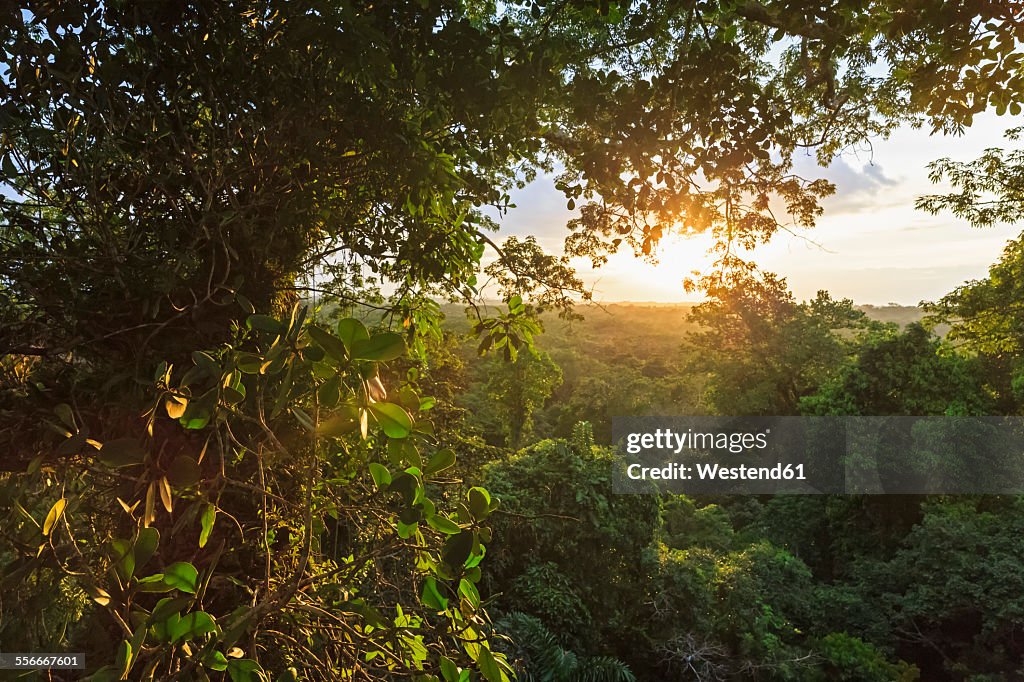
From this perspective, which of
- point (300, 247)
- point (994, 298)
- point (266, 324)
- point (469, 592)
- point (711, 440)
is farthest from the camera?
point (711, 440)

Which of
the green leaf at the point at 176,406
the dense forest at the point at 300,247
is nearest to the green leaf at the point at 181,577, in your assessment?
the dense forest at the point at 300,247

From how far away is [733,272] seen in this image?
2730 millimetres

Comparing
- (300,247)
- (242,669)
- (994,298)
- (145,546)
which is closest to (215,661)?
(242,669)

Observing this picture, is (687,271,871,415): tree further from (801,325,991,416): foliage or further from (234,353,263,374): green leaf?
(234,353,263,374): green leaf

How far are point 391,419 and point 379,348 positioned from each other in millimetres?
82

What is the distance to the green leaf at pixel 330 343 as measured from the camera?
0.64m

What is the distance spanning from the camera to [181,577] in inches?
28.0

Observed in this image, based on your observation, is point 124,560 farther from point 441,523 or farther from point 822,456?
point 822,456

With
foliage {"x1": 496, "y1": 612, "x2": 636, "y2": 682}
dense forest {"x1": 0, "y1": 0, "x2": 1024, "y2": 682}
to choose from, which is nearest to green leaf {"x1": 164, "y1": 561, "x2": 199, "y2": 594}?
dense forest {"x1": 0, "y1": 0, "x2": 1024, "y2": 682}

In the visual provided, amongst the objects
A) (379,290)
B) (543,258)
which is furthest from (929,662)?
(379,290)

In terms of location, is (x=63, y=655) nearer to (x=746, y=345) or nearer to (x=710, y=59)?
(x=710, y=59)

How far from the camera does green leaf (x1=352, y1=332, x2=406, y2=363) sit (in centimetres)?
66

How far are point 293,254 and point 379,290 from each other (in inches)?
48.2

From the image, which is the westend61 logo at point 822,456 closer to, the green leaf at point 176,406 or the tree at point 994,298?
the tree at point 994,298
